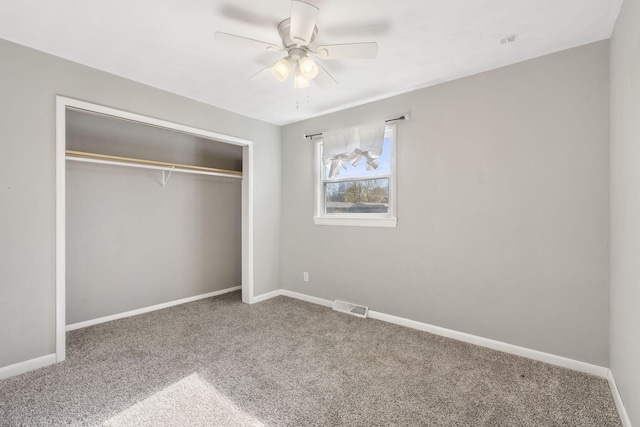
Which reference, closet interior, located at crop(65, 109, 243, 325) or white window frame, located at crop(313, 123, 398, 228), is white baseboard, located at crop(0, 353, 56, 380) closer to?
closet interior, located at crop(65, 109, 243, 325)

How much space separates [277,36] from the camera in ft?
7.04

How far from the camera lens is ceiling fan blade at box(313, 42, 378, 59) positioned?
1.90 m

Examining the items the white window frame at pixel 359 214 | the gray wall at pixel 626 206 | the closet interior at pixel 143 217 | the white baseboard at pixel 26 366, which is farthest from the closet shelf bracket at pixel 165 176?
the gray wall at pixel 626 206

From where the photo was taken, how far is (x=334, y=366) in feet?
7.66

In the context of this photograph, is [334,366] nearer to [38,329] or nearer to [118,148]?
[38,329]

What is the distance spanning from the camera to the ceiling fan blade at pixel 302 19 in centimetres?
156

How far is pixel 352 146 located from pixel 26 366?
3.43 metres

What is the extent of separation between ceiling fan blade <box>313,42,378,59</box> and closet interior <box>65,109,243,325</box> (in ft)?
6.92

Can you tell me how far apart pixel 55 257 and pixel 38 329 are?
55 cm

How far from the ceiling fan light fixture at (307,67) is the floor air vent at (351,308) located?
252 centimetres

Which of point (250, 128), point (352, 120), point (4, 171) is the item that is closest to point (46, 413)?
point (4, 171)

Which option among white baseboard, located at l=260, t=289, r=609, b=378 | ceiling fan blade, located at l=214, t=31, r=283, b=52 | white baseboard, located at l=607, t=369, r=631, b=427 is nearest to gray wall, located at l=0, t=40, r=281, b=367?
ceiling fan blade, located at l=214, t=31, r=283, b=52

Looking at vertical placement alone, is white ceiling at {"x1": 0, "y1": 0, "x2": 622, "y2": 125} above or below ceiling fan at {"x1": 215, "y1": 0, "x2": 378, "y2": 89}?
above

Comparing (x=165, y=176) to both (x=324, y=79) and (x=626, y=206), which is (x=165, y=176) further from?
(x=626, y=206)
